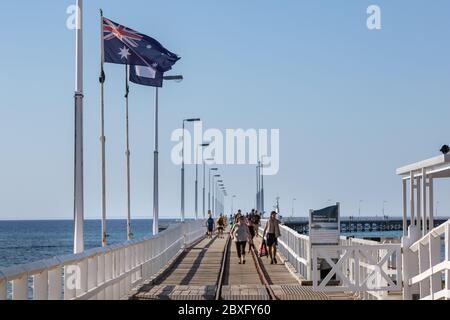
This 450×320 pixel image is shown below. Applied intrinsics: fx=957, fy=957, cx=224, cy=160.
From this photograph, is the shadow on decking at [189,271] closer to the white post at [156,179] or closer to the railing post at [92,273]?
the white post at [156,179]

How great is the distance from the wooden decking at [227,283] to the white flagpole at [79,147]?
7.50ft

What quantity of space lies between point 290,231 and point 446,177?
38.4 ft

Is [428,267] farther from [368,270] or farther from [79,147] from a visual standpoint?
[79,147]

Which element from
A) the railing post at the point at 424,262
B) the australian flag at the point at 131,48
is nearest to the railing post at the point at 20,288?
the railing post at the point at 424,262

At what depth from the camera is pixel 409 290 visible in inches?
708

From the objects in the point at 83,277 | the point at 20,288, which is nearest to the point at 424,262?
the point at 83,277

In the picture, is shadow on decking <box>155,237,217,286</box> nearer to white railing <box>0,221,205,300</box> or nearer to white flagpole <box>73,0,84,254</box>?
white railing <box>0,221,205,300</box>

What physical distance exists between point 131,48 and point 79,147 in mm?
7049

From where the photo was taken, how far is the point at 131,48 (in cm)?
2658

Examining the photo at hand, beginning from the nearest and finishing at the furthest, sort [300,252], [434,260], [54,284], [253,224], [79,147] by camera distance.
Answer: [54,284]
[434,260]
[79,147]
[300,252]
[253,224]

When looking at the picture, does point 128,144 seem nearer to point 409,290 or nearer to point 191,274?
point 191,274

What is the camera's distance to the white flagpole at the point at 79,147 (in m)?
19.0
